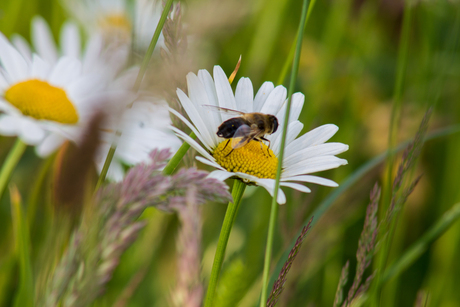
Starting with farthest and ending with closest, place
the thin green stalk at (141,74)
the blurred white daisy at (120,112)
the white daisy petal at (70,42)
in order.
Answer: the white daisy petal at (70,42)
the thin green stalk at (141,74)
the blurred white daisy at (120,112)

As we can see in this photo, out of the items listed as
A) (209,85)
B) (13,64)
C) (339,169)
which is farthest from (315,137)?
(339,169)

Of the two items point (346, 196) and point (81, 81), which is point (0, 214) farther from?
point (346, 196)

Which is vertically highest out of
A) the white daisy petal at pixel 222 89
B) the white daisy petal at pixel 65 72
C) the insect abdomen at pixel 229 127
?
the white daisy petal at pixel 65 72

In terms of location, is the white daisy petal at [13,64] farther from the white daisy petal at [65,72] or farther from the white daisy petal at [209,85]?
the white daisy petal at [209,85]

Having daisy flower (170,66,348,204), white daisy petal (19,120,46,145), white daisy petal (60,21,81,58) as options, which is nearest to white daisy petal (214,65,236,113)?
daisy flower (170,66,348,204)

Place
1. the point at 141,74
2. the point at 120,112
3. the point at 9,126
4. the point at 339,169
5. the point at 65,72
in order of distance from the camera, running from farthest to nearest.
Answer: the point at 339,169 < the point at 65,72 < the point at 9,126 < the point at 141,74 < the point at 120,112

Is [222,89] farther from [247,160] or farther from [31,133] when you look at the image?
[31,133]

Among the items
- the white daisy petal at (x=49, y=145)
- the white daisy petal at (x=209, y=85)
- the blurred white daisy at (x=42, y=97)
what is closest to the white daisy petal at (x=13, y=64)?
the blurred white daisy at (x=42, y=97)

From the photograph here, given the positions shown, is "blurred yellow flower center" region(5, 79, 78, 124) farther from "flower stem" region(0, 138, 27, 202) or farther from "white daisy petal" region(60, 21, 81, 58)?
"white daisy petal" region(60, 21, 81, 58)
